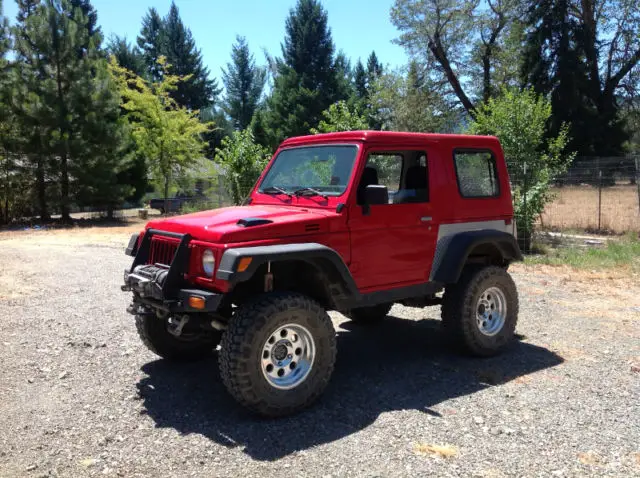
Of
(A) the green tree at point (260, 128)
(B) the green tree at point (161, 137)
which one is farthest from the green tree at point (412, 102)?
(B) the green tree at point (161, 137)

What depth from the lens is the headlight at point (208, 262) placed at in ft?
13.6

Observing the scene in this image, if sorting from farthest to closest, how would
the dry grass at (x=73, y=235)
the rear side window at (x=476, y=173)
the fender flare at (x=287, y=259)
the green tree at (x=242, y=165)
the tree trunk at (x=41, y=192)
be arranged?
the tree trunk at (x=41, y=192), the green tree at (x=242, y=165), the dry grass at (x=73, y=235), the rear side window at (x=476, y=173), the fender flare at (x=287, y=259)

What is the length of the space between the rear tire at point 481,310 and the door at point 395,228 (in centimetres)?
48

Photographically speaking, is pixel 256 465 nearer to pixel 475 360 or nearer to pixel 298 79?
pixel 475 360

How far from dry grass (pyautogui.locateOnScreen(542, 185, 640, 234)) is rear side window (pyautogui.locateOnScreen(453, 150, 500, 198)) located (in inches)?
328

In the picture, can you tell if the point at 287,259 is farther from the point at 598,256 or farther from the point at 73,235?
the point at 73,235

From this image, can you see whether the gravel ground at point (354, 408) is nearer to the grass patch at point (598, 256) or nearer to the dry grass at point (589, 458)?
the dry grass at point (589, 458)

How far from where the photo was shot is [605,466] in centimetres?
355

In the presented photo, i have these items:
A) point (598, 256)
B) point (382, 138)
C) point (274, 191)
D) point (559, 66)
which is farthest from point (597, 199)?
point (559, 66)

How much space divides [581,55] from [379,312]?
31411 millimetres

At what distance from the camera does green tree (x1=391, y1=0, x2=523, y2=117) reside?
3362 cm

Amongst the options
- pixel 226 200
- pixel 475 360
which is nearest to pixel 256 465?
pixel 475 360

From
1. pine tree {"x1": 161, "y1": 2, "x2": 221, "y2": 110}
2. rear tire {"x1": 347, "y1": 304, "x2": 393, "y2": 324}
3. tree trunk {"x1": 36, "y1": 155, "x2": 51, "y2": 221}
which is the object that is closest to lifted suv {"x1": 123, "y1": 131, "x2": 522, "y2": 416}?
rear tire {"x1": 347, "y1": 304, "x2": 393, "y2": 324}

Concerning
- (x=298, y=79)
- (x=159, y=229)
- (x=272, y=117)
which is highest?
(x=298, y=79)
